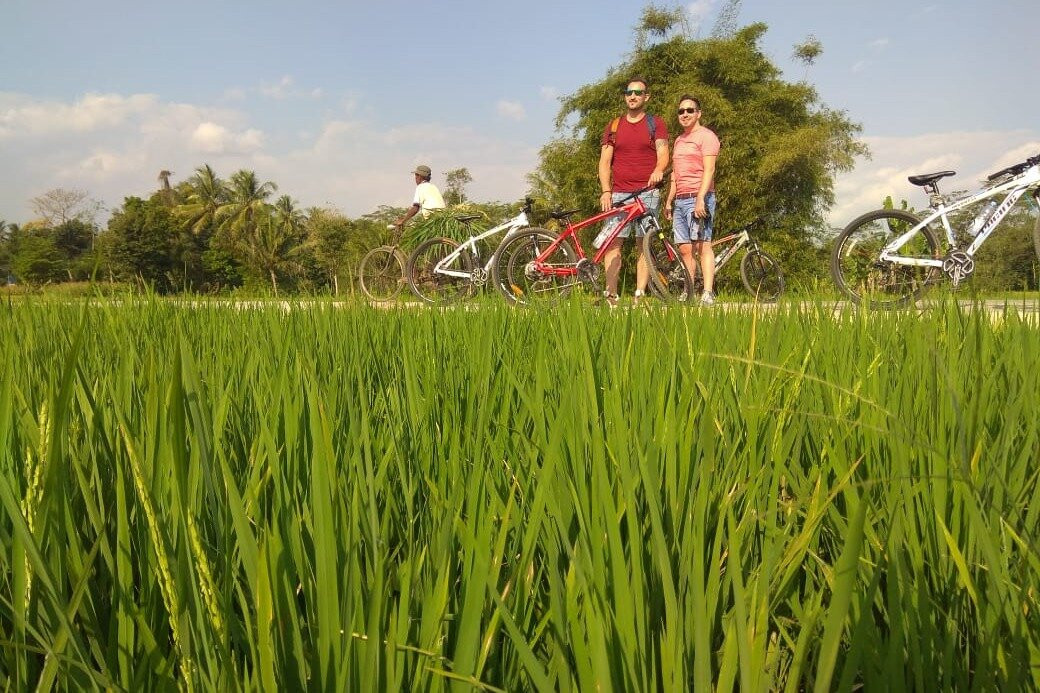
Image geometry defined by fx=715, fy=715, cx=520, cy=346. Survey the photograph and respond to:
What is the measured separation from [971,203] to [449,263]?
180 inches

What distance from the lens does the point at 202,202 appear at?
65438 mm

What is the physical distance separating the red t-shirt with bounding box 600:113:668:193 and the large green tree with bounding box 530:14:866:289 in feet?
60.4

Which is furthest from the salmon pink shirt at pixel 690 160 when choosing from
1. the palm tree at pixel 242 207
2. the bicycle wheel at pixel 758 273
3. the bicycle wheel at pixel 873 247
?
the palm tree at pixel 242 207

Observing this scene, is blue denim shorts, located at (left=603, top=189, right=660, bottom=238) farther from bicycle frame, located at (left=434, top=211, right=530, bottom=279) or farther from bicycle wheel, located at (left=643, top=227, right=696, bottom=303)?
bicycle frame, located at (left=434, top=211, right=530, bottom=279)

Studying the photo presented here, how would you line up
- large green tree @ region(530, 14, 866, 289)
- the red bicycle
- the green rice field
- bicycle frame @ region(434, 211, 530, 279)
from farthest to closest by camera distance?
1. large green tree @ region(530, 14, 866, 289)
2. bicycle frame @ region(434, 211, 530, 279)
3. the red bicycle
4. the green rice field

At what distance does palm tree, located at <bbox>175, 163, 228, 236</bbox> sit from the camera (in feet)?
206

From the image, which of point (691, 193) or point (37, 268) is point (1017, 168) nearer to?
point (691, 193)

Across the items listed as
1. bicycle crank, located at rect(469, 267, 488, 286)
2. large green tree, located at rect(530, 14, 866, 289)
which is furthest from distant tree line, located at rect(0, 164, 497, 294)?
bicycle crank, located at rect(469, 267, 488, 286)

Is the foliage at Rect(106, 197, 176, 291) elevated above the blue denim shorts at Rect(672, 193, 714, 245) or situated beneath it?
elevated above

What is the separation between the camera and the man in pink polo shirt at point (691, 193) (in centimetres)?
567

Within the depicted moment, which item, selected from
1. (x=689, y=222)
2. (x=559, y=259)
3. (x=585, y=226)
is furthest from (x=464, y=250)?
(x=689, y=222)

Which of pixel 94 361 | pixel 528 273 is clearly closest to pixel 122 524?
pixel 94 361

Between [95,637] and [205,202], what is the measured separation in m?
72.2

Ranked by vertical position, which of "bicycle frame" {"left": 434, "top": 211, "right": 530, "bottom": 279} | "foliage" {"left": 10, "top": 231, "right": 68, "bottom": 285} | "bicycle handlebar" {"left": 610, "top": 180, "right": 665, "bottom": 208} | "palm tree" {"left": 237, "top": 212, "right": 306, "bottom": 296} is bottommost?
"foliage" {"left": 10, "top": 231, "right": 68, "bottom": 285}
